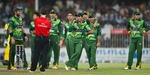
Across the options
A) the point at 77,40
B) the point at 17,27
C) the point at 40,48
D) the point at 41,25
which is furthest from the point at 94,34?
the point at 41,25

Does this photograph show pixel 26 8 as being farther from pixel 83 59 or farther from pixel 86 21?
pixel 86 21

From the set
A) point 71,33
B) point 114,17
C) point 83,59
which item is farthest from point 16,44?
point 114,17

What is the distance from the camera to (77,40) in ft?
82.6

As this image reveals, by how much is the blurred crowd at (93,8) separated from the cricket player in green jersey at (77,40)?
13728 mm

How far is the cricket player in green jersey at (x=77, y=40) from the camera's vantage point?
24.9m

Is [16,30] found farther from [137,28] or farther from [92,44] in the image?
[137,28]

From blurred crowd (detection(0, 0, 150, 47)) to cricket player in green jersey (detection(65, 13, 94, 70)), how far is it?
13.7 metres

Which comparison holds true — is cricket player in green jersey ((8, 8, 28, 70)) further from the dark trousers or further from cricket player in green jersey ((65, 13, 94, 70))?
cricket player in green jersey ((65, 13, 94, 70))

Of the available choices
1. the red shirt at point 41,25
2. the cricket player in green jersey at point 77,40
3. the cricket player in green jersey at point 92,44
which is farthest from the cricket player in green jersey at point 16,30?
the cricket player in green jersey at point 92,44

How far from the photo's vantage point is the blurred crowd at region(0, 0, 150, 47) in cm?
3956

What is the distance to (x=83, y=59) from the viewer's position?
34344mm

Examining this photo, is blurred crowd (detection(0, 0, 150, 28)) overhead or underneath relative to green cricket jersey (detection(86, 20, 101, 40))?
overhead

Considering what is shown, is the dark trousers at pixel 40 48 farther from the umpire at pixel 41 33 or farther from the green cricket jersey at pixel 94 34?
the green cricket jersey at pixel 94 34

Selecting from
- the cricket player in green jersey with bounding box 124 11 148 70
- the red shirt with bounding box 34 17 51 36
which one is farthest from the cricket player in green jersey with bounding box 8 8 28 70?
the cricket player in green jersey with bounding box 124 11 148 70
